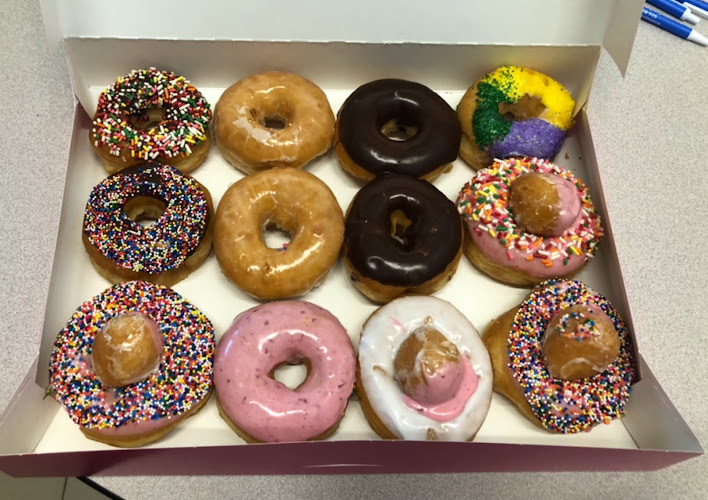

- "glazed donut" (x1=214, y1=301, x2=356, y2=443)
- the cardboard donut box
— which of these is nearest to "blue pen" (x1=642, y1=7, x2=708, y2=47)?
the cardboard donut box

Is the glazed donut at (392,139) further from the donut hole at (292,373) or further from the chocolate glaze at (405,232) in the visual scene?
the donut hole at (292,373)

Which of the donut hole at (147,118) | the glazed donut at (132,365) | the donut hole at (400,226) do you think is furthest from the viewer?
the donut hole at (147,118)

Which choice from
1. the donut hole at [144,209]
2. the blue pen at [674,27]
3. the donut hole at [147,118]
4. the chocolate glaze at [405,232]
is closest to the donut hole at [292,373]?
the chocolate glaze at [405,232]

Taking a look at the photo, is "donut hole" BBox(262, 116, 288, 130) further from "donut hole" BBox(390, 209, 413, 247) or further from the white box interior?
"donut hole" BBox(390, 209, 413, 247)

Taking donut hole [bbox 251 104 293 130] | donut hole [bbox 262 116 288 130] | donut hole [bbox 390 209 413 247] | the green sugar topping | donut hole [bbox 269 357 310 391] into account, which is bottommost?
donut hole [bbox 269 357 310 391]

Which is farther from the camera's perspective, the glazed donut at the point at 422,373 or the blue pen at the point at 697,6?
the blue pen at the point at 697,6

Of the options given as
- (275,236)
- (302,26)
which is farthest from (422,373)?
(302,26)

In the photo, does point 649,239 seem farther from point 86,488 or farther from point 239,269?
point 86,488
